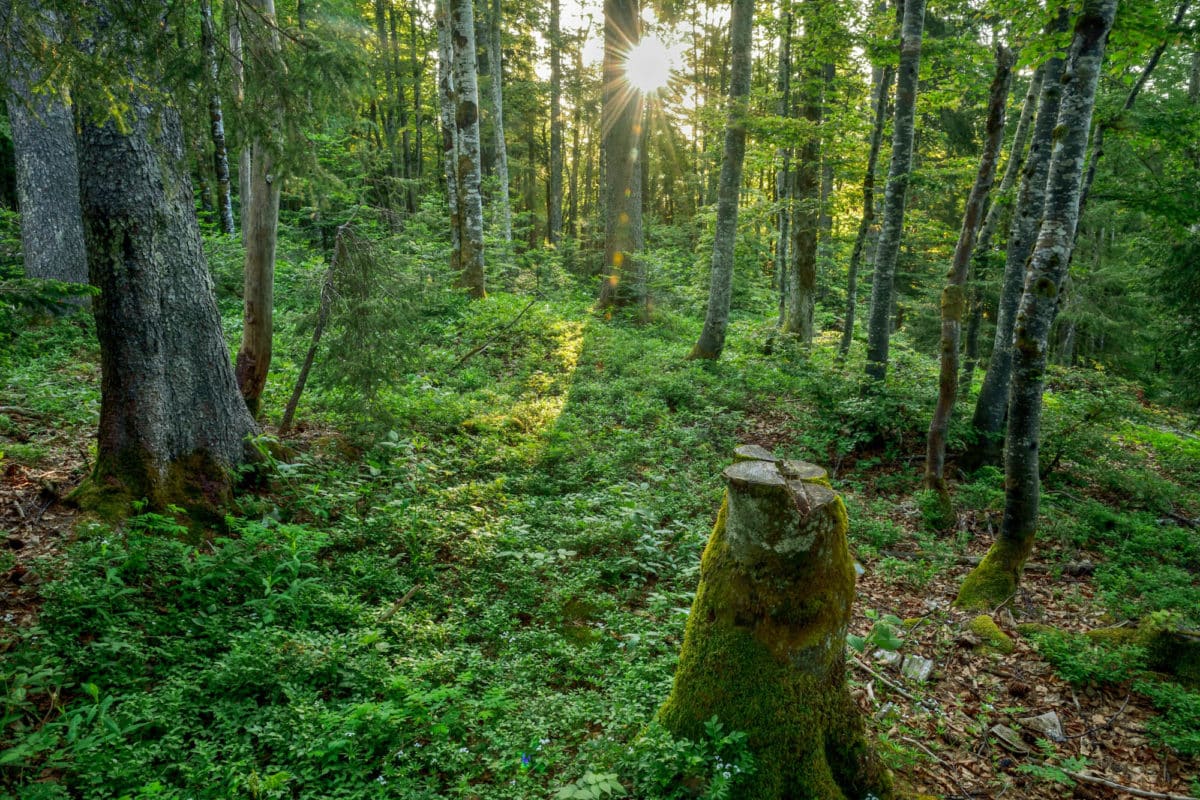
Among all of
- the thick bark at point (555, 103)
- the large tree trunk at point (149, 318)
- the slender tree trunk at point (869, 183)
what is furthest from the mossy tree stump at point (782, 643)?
the thick bark at point (555, 103)

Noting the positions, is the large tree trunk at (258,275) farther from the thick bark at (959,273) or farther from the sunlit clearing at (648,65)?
the sunlit clearing at (648,65)

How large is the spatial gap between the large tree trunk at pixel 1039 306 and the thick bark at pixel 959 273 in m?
1.71

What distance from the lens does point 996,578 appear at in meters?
5.70

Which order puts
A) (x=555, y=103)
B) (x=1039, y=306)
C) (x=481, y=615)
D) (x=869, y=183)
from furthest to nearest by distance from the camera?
(x=555, y=103) < (x=869, y=183) < (x=1039, y=306) < (x=481, y=615)

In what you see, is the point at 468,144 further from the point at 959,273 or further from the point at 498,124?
the point at 959,273

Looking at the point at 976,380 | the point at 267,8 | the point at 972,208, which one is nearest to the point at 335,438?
the point at 267,8

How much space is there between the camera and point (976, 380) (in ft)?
47.2

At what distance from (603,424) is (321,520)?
15.1 feet

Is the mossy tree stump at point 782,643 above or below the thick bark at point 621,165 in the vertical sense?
below

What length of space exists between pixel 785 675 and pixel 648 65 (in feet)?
61.9

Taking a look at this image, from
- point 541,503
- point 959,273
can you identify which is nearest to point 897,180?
point 959,273

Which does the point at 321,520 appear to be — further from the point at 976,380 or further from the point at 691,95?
the point at 691,95

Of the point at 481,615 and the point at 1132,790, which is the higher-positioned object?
the point at 481,615

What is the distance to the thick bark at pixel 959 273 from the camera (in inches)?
280
